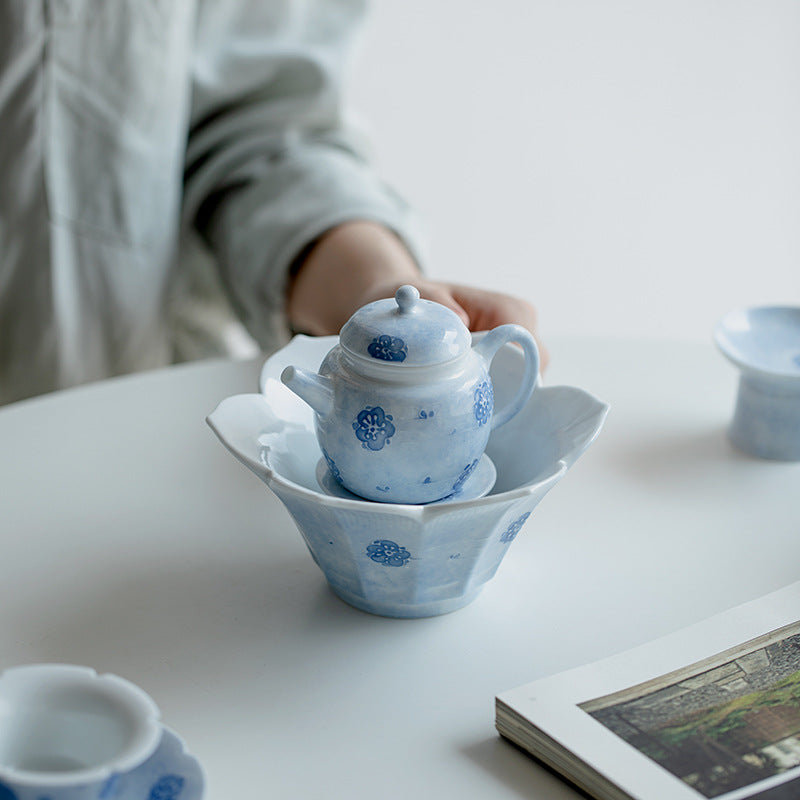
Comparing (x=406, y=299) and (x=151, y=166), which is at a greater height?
(x=406, y=299)

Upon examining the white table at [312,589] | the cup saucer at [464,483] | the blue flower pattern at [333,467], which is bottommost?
the white table at [312,589]

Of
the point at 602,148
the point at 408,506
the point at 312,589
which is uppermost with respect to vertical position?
the point at 408,506

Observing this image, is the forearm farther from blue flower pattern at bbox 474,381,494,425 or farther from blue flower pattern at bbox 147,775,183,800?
blue flower pattern at bbox 147,775,183,800

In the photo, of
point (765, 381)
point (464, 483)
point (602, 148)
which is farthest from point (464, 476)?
point (602, 148)

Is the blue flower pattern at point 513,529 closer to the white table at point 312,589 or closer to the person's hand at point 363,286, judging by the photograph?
the white table at point 312,589

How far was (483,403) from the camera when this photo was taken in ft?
1.58

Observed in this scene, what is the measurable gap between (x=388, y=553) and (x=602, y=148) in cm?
148

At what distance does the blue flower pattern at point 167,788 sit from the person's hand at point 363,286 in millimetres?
356

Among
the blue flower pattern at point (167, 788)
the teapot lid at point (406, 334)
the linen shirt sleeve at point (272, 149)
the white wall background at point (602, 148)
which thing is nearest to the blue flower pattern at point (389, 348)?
the teapot lid at point (406, 334)

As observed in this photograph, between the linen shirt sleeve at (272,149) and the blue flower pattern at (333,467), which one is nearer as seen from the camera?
the blue flower pattern at (333,467)

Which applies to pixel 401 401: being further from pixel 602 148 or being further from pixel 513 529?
pixel 602 148

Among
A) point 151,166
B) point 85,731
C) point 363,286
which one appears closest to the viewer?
point 85,731

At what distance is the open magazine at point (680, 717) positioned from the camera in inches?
14.8

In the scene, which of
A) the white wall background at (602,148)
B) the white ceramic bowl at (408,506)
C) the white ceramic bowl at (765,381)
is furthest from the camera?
the white wall background at (602,148)
